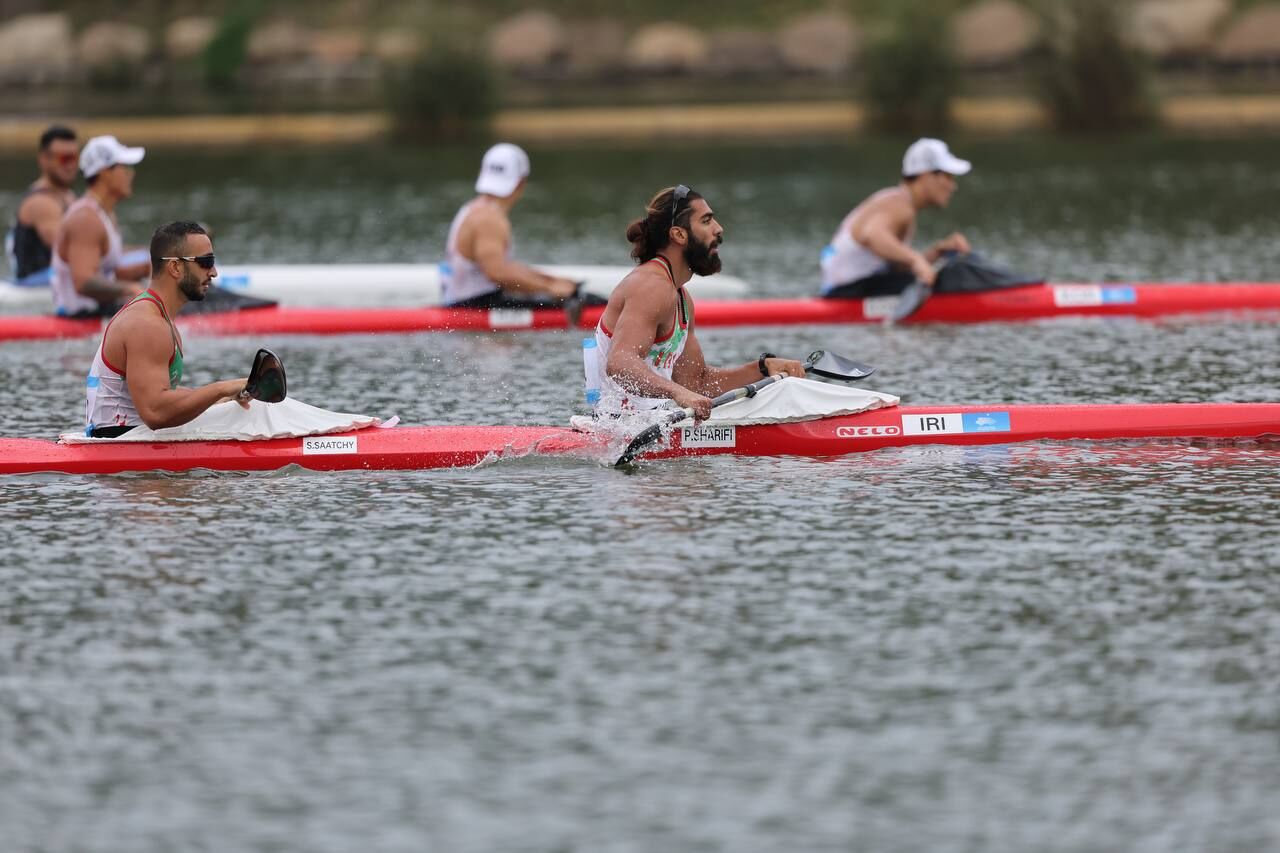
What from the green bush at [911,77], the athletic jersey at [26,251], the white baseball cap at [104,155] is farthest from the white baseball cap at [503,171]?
the green bush at [911,77]

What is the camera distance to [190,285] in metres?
10.7

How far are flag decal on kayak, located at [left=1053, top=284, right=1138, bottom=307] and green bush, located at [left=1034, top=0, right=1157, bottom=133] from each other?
19723 millimetres

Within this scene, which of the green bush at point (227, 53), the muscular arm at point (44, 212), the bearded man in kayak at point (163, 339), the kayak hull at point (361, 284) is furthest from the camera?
the green bush at point (227, 53)

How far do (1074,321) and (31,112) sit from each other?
2979 cm

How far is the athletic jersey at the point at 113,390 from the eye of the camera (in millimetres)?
10766

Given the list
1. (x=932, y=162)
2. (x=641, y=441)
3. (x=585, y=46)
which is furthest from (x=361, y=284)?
(x=585, y=46)

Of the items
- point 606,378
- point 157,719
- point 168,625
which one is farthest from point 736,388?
point 157,719

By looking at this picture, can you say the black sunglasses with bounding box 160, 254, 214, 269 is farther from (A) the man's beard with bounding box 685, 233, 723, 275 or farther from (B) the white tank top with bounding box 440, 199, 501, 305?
(B) the white tank top with bounding box 440, 199, 501, 305

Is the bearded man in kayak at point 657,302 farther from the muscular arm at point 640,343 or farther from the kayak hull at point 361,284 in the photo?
the kayak hull at point 361,284

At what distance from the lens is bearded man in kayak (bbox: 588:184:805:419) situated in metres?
10.7

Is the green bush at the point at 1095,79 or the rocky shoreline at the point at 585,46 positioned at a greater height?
the rocky shoreline at the point at 585,46

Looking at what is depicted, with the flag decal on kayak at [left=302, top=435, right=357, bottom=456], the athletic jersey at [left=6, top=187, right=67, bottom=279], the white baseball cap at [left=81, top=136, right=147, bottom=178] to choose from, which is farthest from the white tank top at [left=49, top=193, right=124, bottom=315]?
the flag decal on kayak at [left=302, top=435, right=357, bottom=456]

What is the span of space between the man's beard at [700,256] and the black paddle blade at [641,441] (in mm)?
846

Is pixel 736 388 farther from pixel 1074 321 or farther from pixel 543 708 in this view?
pixel 1074 321
